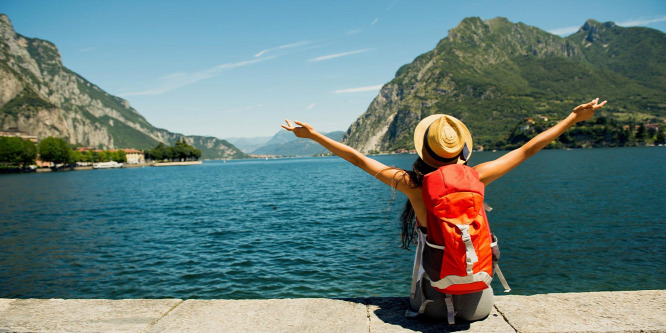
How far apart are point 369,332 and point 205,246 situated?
1659 cm

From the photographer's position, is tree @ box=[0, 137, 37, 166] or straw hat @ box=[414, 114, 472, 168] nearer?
straw hat @ box=[414, 114, 472, 168]

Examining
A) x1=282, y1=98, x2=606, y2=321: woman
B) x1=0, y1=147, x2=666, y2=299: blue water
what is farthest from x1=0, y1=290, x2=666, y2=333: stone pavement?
x1=0, y1=147, x2=666, y2=299: blue water

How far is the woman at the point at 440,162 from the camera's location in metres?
3.55

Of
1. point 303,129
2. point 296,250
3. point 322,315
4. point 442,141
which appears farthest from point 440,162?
point 296,250

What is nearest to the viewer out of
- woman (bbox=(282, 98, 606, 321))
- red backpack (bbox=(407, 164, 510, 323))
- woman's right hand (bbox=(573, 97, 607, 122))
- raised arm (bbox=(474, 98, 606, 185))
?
red backpack (bbox=(407, 164, 510, 323))

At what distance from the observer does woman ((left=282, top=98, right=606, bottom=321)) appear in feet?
11.6

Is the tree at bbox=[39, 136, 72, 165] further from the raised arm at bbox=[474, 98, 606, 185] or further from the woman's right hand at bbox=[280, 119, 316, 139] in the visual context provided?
the raised arm at bbox=[474, 98, 606, 185]

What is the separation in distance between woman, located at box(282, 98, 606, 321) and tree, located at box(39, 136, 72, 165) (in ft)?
547

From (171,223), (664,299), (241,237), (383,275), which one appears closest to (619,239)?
(383,275)

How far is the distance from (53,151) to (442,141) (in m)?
168

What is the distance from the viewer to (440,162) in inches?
146

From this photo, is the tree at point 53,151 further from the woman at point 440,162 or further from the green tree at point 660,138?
the green tree at point 660,138

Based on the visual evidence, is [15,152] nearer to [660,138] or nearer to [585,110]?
[585,110]

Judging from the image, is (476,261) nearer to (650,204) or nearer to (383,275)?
(383,275)
